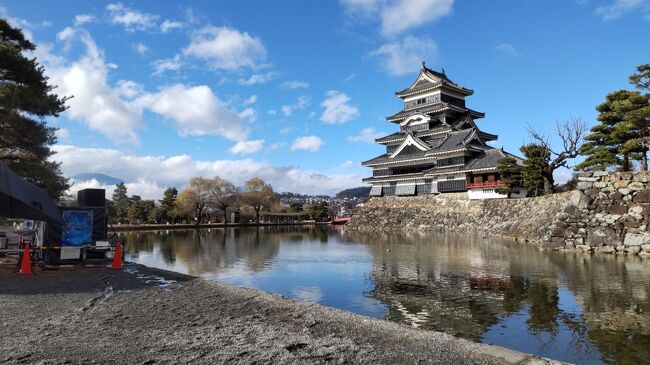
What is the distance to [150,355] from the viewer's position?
5230 millimetres

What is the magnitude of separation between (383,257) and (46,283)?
1399cm

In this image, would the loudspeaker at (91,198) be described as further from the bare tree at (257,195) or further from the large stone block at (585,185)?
the bare tree at (257,195)

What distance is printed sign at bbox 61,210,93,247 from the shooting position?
1437 centimetres

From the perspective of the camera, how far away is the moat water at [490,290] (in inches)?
289

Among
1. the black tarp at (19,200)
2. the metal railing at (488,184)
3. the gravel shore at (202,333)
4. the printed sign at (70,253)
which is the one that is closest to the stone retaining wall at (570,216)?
the metal railing at (488,184)

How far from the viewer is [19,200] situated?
405 inches

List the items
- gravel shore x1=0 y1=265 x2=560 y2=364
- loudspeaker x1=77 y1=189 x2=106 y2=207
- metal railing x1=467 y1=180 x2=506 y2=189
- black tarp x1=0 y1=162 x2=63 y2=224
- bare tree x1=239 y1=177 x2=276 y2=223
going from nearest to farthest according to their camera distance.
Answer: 1. gravel shore x1=0 y1=265 x2=560 y2=364
2. black tarp x1=0 y1=162 x2=63 y2=224
3. loudspeaker x1=77 y1=189 x2=106 y2=207
4. metal railing x1=467 y1=180 x2=506 y2=189
5. bare tree x1=239 y1=177 x2=276 y2=223

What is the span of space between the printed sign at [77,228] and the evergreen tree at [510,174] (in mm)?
31246

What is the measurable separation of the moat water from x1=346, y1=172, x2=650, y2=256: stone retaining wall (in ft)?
7.55

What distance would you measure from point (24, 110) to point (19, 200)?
21.9 feet

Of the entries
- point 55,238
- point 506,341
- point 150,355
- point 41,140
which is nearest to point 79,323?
point 150,355

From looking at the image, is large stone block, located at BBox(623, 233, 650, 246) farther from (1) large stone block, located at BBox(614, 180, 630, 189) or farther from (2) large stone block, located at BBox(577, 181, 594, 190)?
(2) large stone block, located at BBox(577, 181, 594, 190)

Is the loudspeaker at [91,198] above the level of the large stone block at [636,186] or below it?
below

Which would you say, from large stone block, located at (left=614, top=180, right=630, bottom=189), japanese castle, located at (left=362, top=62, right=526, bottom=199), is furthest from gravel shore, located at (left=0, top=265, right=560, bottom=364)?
japanese castle, located at (left=362, top=62, right=526, bottom=199)
